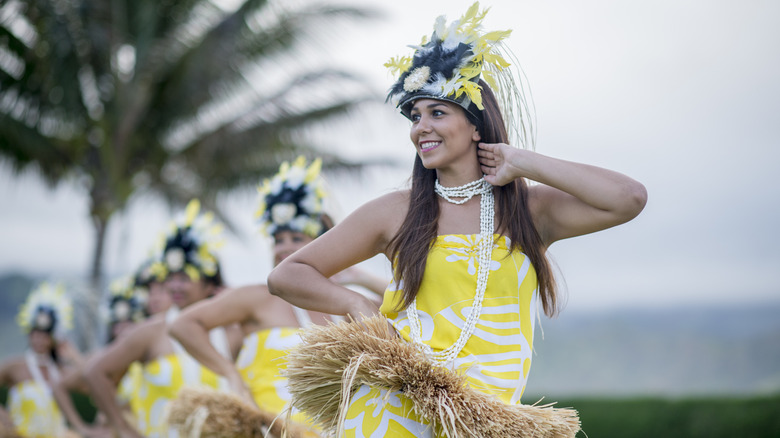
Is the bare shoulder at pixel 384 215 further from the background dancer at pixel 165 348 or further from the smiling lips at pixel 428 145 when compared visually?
the background dancer at pixel 165 348

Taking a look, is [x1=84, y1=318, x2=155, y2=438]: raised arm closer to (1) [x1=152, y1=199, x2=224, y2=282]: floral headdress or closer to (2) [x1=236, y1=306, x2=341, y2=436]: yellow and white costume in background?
(1) [x1=152, y1=199, x2=224, y2=282]: floral headdress

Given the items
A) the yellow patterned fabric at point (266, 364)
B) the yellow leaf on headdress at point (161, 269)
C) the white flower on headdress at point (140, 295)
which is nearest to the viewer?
the yellow patterned fabric at point (266, 364)

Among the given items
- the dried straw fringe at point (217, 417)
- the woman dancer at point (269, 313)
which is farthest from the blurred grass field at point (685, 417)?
the dried straw fringe at point (217, 417)

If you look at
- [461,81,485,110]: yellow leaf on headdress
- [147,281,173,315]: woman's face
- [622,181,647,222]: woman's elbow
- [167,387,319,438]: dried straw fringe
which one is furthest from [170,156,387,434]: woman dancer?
[147,281,173,315]: woman's face

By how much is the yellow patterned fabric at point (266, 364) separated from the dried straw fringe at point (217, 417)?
21cm

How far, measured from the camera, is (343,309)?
2.60 m

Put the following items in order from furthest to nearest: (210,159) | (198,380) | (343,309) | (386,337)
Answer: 1. (210,159)
2. (198,380)
3. (343,309)
4. (386,337)

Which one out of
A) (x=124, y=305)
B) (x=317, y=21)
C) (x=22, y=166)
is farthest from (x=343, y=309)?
(x=22, y=166)

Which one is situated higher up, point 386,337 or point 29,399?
point 386,337

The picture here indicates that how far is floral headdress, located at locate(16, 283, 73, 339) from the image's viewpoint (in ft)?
28.5

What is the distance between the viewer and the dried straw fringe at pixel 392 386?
7.38ft

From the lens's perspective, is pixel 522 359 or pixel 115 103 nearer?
pixel 522 359

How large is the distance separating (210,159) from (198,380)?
8661 millimetres

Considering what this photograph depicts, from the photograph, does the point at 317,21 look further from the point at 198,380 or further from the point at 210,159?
the point at 198,380
